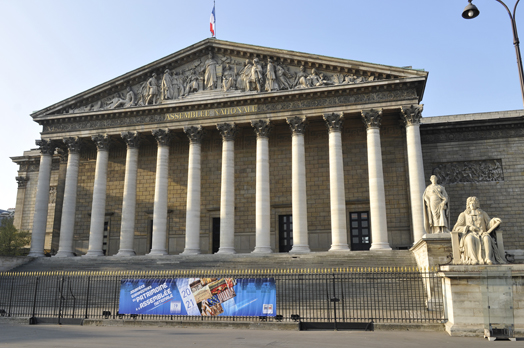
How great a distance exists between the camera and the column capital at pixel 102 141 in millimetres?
29750

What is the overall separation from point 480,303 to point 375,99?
16434mm

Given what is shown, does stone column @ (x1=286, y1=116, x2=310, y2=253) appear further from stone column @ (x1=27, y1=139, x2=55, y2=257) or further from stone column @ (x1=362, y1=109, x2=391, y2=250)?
stone column @ (x1=27, y1=139, x2=55, y2=257)

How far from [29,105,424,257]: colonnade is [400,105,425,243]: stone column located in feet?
0.17

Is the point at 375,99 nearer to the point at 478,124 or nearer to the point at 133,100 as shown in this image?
the point at 478,124

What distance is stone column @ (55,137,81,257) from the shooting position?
94.4 ft

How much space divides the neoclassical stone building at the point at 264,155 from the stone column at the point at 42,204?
0.08 metres

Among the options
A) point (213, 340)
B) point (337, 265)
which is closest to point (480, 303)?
point (213, 340)

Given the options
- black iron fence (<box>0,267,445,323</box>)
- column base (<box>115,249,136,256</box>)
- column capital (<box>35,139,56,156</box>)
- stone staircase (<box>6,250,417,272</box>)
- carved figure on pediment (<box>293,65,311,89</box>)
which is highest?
carved figure on pediment (<box>293,65,311,89</box>)

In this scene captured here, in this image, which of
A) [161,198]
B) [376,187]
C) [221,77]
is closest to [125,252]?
[161,198]

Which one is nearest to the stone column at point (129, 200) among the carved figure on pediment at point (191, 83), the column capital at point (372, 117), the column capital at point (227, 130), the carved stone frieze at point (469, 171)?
the carved figure on pediment at point (191, 83)

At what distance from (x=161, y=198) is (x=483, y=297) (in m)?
20.4

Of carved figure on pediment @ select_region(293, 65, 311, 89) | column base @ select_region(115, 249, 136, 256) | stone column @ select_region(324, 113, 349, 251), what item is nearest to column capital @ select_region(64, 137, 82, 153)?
column base @ select_region(115, 249, 136, 256)

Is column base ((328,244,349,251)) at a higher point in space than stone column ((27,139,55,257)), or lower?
lower

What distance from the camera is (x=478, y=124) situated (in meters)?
28.8
